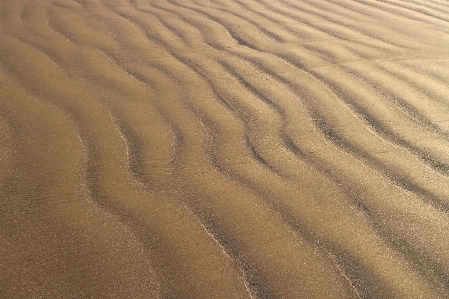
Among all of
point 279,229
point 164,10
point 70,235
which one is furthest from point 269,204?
point 164,10

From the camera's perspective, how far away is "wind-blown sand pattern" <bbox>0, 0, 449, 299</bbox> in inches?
54.9

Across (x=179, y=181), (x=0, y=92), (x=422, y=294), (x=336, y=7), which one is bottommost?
(x=0, y=92)

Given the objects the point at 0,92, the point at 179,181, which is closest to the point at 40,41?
the point at 0,92

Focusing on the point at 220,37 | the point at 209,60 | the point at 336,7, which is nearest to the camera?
the point at 209,60

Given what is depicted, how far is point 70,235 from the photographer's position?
1.50 m

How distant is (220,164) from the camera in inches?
73.4

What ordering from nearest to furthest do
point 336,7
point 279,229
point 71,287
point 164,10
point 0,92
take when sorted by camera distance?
point 71,287
point 279,229
point 0,92
point 164,10
point 336,7

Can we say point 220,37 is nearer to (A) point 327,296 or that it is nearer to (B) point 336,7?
(B) point 336,7

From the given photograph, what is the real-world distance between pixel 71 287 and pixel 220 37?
222cm

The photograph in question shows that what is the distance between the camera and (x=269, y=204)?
166 centimetres

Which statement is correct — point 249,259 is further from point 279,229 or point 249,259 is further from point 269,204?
point 269,204

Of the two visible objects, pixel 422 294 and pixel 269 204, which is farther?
pixel 269 204

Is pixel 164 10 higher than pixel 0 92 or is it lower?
higher

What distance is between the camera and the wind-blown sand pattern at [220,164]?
4.58 feet
